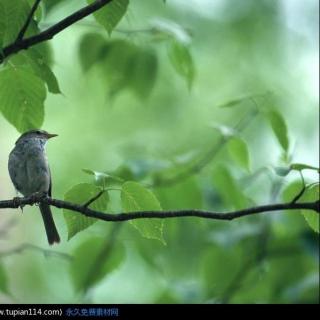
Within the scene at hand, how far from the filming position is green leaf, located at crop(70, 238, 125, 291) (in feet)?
16.5

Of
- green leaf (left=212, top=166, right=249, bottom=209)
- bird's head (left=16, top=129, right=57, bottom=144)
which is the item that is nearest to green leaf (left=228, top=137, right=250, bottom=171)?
green leaf (left=212, top=166, right=249, bottom=209)

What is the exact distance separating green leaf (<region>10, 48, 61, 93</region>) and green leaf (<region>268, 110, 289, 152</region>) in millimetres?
1116

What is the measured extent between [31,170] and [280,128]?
2533 millimetres

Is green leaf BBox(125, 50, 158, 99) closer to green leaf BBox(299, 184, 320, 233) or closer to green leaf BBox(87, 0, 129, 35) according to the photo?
green leaf BBox(87, 0, 129, 35)

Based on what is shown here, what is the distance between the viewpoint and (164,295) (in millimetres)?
5234

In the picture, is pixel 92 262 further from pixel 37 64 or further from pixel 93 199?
pixel 37 64

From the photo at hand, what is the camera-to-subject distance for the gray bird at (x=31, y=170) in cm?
550

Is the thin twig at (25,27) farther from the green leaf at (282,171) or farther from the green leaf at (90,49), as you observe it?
the green leaf at (90,49)

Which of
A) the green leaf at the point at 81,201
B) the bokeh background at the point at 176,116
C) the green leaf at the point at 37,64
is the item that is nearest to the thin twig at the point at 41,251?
the green leaf at the point at 81,201

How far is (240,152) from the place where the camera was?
A: 420cm

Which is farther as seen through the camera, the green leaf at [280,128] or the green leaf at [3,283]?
the green leaf at [3,283]

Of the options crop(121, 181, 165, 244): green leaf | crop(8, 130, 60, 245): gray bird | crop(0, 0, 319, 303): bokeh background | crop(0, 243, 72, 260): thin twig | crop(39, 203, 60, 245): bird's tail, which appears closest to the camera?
crop(121, 181, 165, 244): green leaf

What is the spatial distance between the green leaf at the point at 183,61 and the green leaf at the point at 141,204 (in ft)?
3.89
